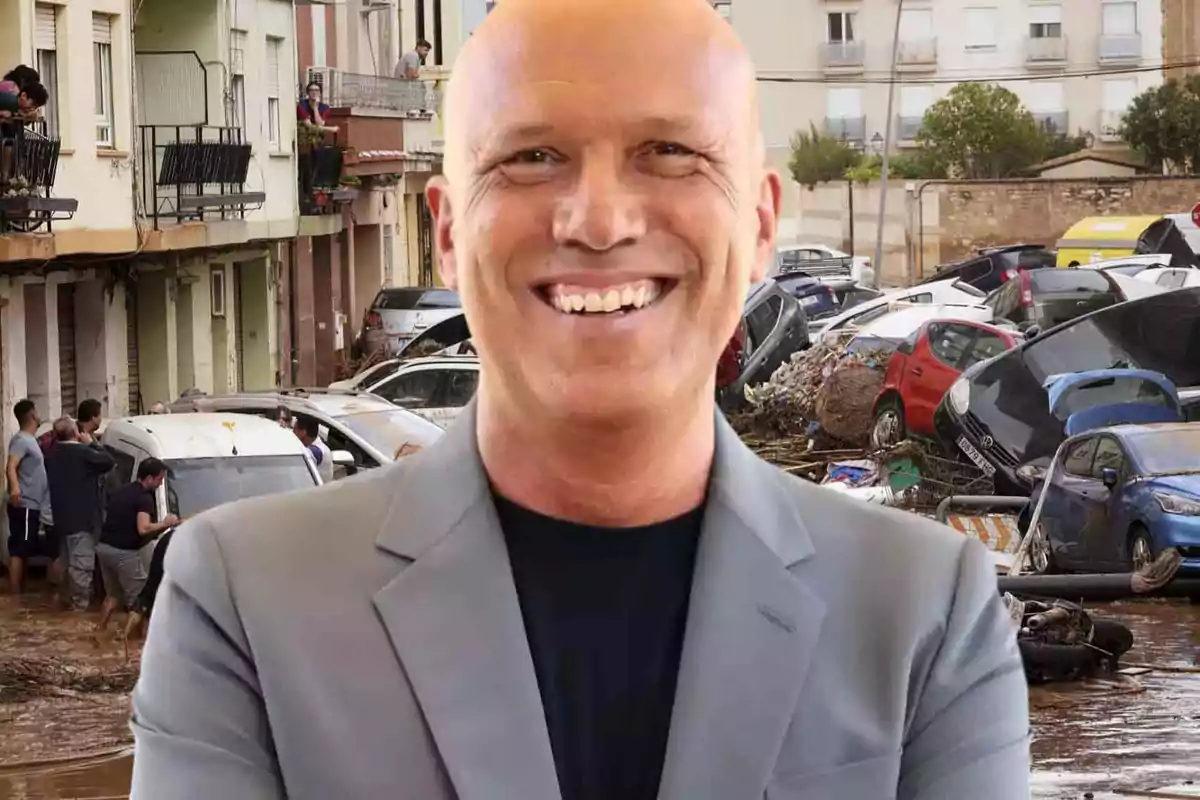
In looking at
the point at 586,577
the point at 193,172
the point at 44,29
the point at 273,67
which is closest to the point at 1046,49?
the point at 273,67

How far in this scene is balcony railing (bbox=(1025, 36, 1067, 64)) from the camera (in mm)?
84750

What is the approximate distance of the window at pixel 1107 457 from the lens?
18828 mm

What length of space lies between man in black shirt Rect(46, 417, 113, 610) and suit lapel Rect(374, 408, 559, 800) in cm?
1657

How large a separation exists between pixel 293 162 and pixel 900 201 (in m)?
38.6

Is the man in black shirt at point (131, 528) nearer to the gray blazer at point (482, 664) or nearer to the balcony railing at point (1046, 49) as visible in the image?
the gray blazer at point (482, 664)

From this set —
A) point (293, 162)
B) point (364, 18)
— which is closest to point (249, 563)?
point (293, 162)

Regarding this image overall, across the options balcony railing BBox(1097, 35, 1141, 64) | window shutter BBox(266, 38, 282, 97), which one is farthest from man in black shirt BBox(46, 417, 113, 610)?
balcony railing BBox(1097, 35, 1141, 64)

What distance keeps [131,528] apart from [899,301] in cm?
2101

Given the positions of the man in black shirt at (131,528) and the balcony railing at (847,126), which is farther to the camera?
the balcony railing at (847,126)

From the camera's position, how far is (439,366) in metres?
27.2

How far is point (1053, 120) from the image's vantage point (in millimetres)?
84375

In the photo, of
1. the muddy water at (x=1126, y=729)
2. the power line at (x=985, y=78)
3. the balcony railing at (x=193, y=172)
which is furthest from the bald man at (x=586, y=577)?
the power line at (x=985, y=78)

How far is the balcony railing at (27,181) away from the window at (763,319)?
11.2 metres

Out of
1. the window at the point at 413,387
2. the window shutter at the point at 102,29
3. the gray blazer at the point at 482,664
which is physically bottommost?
the window at the point at 413,387
